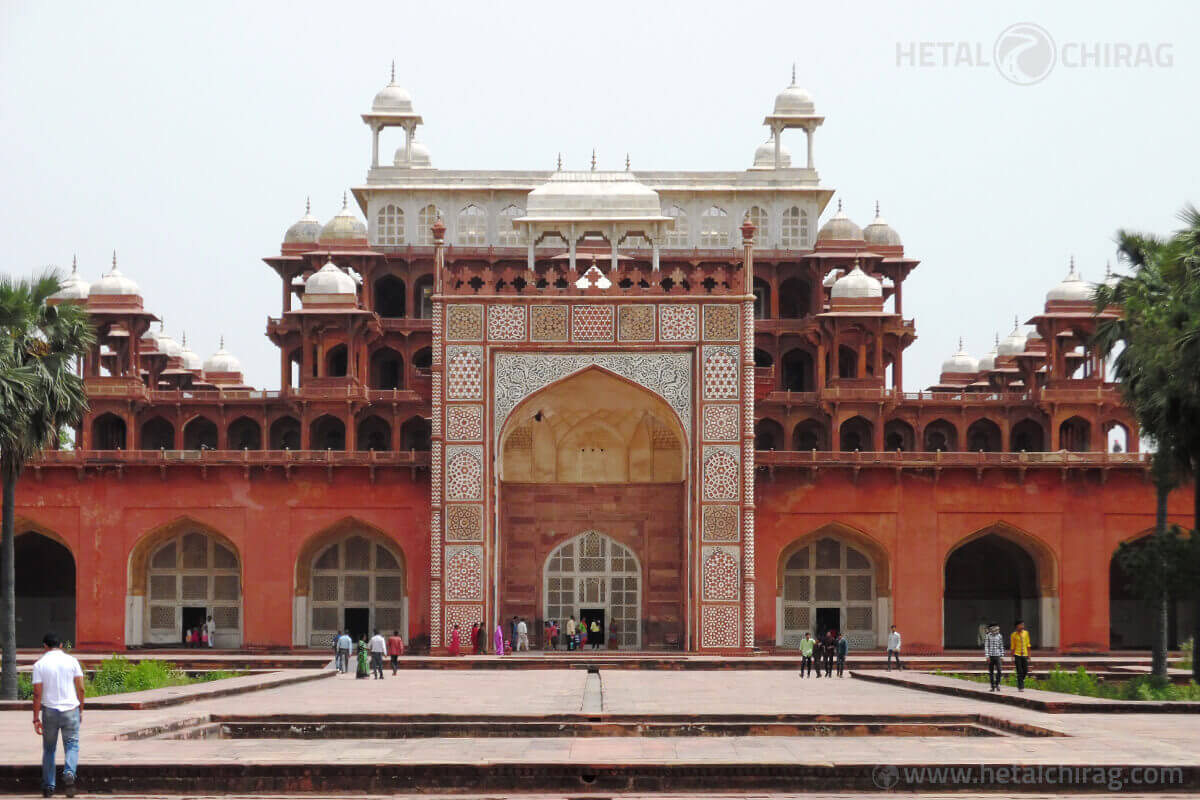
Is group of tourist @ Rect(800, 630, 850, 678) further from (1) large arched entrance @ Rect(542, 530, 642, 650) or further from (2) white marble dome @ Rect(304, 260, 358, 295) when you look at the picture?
(2) white marble dome @ Rect(304, 260, 358, 295)

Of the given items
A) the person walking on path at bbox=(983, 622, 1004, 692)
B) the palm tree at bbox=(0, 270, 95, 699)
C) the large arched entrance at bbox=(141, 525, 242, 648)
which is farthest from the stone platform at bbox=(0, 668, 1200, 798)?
the large arched entrance at bbox=(141, 525, 242, 648)

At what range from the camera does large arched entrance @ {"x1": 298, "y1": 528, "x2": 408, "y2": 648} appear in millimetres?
35906

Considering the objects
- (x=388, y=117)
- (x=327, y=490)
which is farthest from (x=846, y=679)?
(x=388, y=117)

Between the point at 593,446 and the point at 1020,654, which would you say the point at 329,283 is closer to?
the point at 593,446

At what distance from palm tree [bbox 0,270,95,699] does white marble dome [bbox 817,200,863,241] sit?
68.9 ft

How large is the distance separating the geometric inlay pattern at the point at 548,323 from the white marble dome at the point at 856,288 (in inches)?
321

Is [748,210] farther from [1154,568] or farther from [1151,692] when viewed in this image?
[1151,692]

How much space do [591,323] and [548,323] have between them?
82 cm

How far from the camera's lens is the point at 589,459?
35406 mm

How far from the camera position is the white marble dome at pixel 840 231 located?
4072 centimetres

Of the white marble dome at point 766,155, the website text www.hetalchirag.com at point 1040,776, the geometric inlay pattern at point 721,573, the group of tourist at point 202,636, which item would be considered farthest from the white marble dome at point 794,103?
the website text www.hetalchirag.com at point 1040,776

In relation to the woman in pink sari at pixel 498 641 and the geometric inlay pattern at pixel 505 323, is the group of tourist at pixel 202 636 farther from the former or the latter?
the geometric inlay pattern at pixel 505 323

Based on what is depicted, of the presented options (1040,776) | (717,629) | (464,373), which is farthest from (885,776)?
(464,373)

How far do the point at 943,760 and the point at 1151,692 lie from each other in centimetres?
913
